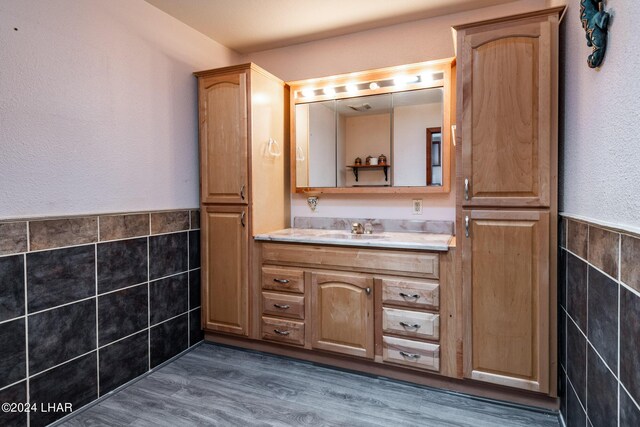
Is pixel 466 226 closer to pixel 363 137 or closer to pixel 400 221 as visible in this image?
pixel 400 221

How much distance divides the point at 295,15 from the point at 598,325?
2.34 m

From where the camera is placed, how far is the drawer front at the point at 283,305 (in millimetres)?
2301

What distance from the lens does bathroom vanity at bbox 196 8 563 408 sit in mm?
1750

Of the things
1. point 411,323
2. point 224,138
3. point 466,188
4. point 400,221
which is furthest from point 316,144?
point 411,323

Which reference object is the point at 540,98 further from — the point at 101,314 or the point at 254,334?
the point at 101,314

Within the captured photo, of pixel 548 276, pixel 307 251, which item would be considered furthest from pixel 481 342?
pixel 307 251

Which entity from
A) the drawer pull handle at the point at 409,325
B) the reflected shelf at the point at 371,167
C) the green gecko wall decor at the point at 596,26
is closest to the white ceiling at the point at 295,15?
the reflected shelf at the point at 371,167

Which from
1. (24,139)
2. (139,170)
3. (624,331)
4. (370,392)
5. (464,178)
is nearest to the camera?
(624,331)

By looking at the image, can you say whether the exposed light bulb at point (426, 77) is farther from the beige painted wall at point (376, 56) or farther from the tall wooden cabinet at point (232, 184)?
the tall wooden cabinet at point (232, 184)

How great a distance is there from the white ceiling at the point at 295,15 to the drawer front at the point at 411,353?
2074 millimetres

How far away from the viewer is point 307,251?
2.27 meters

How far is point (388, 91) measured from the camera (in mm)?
2512

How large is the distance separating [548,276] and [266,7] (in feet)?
7.35

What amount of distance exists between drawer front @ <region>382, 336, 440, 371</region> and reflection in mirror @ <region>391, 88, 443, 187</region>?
1.05 meters
